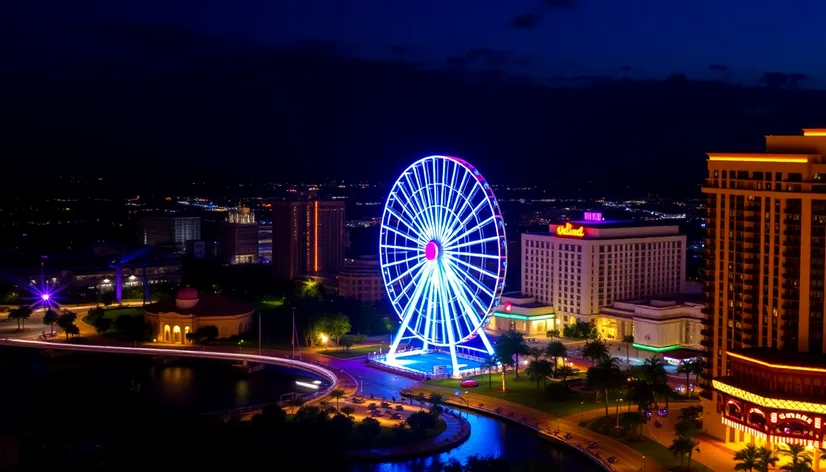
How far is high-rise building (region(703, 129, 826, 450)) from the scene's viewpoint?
56.5m

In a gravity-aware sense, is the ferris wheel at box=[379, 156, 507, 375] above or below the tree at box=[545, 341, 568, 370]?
above

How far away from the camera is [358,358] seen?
87.4 m

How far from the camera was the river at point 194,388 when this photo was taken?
5141cm

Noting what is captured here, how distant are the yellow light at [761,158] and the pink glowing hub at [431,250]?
74.0 ft

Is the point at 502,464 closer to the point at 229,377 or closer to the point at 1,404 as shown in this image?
the point at 1,404

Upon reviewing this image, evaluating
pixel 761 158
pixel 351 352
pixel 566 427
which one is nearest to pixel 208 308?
pixel 351 352

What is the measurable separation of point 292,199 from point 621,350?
69.6 m

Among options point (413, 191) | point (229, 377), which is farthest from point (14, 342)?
point (413, 191)

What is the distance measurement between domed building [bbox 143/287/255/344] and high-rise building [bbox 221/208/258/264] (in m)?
83.7

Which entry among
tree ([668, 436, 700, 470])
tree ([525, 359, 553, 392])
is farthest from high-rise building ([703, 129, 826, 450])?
tree ([525, 359, 553, 392])

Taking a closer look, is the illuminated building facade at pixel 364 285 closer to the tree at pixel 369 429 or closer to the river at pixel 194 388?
the river at pixel 194 388

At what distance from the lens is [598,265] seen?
10156 cm

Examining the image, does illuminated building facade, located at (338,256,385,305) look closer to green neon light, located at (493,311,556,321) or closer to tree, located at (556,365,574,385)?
green neon light, located at (493,311,556,321)

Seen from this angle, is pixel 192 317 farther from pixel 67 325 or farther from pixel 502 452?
pixel 502 452
